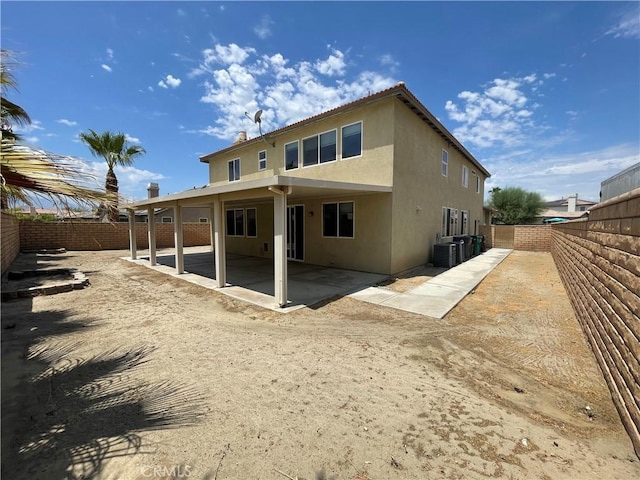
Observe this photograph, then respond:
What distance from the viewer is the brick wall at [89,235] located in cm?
1482

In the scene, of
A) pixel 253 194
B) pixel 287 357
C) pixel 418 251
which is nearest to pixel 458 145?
pixel 418 251

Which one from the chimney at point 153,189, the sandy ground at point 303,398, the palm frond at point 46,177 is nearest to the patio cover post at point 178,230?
the sandy ground at point 303,398

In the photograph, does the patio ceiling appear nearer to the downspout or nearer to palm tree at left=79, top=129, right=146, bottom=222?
the downspout

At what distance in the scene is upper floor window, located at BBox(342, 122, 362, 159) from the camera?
969cm

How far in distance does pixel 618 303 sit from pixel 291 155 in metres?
11.1

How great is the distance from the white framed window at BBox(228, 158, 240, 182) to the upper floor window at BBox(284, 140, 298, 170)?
4284 millimetres

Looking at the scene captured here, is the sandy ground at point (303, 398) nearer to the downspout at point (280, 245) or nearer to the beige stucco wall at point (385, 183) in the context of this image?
the downspout at point (280, 245)

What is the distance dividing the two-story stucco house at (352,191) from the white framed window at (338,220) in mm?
38

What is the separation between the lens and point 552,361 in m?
3.94

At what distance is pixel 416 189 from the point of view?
422 inches

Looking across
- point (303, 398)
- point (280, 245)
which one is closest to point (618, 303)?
point (303, 398)

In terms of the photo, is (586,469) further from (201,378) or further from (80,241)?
(80,241)

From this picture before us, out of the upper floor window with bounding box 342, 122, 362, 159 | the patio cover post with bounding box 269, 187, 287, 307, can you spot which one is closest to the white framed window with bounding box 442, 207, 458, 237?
the upper floor window with bounding box 342, 122, 362, 159

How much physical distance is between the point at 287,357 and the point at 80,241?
18.7m
